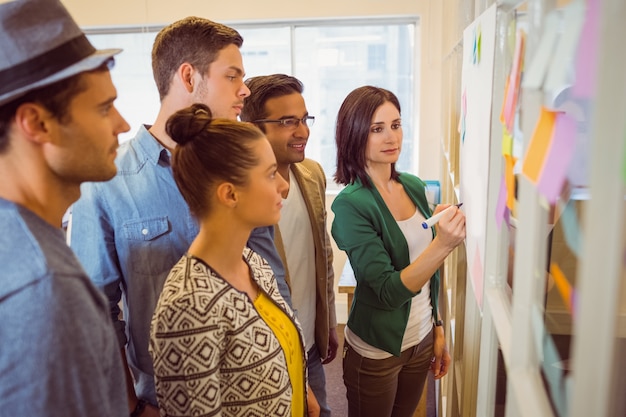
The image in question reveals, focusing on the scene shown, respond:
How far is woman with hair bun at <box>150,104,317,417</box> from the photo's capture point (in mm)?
912

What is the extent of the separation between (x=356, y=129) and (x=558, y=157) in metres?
1.11

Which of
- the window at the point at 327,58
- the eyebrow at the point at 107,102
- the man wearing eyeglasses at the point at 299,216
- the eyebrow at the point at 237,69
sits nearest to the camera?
the eyebrow at the point at 107,102

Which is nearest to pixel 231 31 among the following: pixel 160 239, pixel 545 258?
pixel 160 239

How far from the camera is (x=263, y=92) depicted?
1.52 m

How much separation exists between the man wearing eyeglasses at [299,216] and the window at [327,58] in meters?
1.81

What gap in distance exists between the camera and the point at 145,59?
11.2 ft

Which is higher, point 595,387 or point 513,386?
point 595,387

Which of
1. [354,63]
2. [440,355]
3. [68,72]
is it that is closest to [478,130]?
[68,72]

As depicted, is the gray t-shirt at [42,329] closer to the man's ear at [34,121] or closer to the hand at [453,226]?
the man's ear at [34,121]

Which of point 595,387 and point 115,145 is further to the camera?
point 115,145

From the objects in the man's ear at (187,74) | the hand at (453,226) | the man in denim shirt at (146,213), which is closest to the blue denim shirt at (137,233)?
the man in denim shirt at (146,213)

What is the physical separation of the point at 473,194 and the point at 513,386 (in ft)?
1.65

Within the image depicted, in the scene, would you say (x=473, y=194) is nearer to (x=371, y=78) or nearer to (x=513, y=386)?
(x=513, y=386)

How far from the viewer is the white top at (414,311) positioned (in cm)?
150
